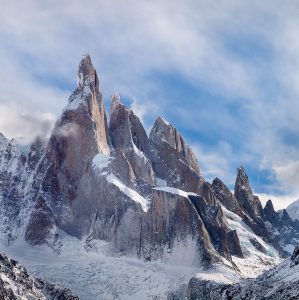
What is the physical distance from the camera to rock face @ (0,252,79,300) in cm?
10062

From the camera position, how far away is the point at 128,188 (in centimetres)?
16388

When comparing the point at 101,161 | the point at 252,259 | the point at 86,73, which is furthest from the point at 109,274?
the point at 86,73

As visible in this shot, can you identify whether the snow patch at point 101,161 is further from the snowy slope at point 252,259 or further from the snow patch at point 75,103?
the snowy slope at point 252,259

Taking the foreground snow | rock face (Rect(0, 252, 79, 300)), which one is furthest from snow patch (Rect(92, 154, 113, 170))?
rock face (Rect(0, 252, 79, 300))

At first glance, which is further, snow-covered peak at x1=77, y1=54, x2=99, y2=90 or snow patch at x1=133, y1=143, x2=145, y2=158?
snow patch at x1=133, y1=143, x2=145, y2=158

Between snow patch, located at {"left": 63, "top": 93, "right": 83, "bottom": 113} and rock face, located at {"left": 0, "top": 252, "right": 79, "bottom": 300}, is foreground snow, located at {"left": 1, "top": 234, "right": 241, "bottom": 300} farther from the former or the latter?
snow patch, located at {"left": 63, "top": 93, "right": 83, "bottom": 113}

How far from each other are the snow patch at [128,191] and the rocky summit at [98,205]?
42 cm

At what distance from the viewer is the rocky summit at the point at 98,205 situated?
493 feet

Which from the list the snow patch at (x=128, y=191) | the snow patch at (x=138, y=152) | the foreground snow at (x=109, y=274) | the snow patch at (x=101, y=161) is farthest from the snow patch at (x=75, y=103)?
the foreground snow at (x=109, y=274)

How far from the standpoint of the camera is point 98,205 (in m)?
160

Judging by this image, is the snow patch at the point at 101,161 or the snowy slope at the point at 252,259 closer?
the snowy slope at the point at 252,259

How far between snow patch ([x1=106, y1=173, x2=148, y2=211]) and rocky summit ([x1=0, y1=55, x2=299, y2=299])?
0.42 metres

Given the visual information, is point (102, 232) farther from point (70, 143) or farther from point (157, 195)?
point (70, 143)

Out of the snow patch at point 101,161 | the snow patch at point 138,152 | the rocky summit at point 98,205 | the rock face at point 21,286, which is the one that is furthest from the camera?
the snow patch at point 138,152
